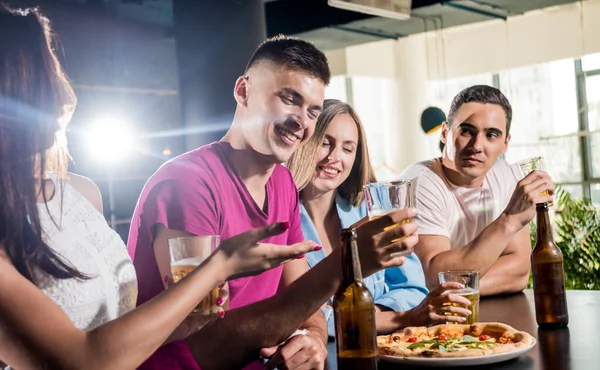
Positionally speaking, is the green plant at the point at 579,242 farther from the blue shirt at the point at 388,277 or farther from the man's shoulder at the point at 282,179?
the man's shoulder at the point at 282,179

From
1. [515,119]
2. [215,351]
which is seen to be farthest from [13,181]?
[515,119]

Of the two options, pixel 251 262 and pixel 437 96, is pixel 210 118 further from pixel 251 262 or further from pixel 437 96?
pixel 437 96

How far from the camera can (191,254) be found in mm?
1250

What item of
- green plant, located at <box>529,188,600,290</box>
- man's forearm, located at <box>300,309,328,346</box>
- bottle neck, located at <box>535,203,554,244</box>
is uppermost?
bottle neck, located at <box>535,203,554,244</box>

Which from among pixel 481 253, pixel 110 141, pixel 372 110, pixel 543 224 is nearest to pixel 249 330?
pixel 543 224

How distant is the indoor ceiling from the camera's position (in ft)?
23.2

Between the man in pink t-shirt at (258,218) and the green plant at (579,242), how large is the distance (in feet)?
12.3

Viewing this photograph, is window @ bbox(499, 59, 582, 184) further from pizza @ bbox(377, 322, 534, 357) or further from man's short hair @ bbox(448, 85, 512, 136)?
pizza @ bbox(377, 322, 534, 357)

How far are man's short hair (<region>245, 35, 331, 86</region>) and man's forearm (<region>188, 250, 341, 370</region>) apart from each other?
63 cm

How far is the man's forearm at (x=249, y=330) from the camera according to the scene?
168cm

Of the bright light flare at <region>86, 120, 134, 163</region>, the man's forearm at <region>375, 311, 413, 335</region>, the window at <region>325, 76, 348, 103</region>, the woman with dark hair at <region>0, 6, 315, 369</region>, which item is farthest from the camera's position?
the window at <region>325, 76, 348, 103</region>

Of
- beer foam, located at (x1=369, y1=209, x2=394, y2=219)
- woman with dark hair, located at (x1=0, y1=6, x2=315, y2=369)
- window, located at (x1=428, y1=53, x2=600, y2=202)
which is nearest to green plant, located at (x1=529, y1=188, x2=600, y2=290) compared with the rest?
window, located at (x1=428, y1=53, x2=600, y2=202)

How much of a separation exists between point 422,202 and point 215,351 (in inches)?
49.8

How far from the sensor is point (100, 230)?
5.04ft
